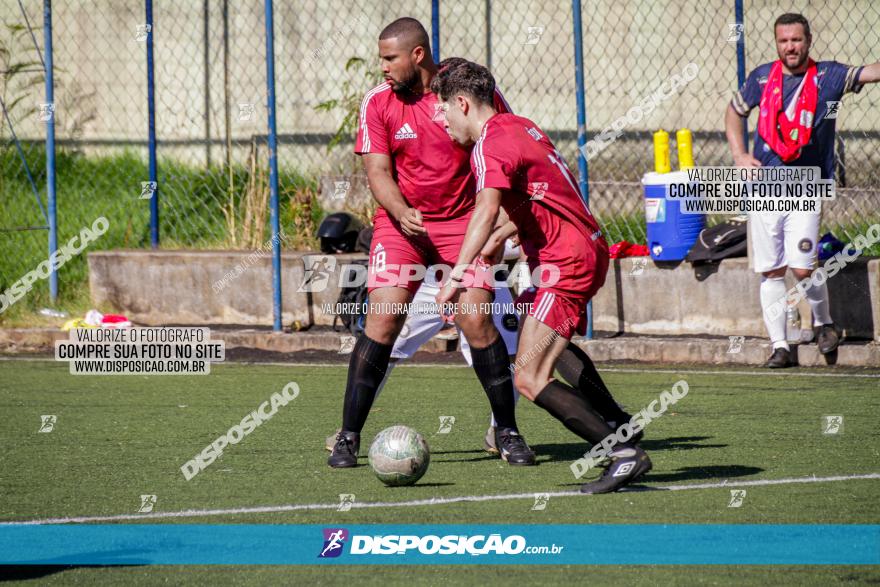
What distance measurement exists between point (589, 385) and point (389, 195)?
1.48 metres

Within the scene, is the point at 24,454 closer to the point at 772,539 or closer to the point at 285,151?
the point at 772,539

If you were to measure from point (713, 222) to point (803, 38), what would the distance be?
2654 mm

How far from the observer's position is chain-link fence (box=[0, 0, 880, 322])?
13.9m

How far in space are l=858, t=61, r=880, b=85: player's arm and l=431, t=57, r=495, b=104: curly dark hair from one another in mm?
4735

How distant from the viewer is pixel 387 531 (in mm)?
5816

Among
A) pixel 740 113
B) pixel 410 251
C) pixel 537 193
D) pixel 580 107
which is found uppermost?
pixel 580 107

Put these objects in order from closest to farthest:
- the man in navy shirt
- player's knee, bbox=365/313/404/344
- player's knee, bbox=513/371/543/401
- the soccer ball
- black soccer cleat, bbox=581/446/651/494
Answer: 1. black soccer cleat, bbox=581/446/651/494
2. player's knee, bbox=513/371/543/401
3. the soccer ball
4. player's knee, bbox=365/313/404/344
5. the man in navy shirt

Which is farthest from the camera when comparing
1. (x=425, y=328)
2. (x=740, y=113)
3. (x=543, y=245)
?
(x=740, y=113)

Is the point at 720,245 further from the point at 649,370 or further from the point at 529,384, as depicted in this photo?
the point at 529,384

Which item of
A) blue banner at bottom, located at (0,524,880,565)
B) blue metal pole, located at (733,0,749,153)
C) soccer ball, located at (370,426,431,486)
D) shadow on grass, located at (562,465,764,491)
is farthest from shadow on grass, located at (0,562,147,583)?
blue metal pole, located at (733,0,749,153)

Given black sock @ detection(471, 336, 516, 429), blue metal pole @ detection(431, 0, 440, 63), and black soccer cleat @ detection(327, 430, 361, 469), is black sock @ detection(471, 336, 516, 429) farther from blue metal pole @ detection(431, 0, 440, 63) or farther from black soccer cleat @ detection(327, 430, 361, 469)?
blue metal pole @ detection(431, 0, 440, 63)

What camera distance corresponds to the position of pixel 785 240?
11031mm

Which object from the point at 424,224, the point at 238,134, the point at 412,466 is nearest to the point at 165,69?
the point at 238,134

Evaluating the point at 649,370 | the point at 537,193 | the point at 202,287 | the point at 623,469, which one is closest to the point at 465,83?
the point at 537,193
